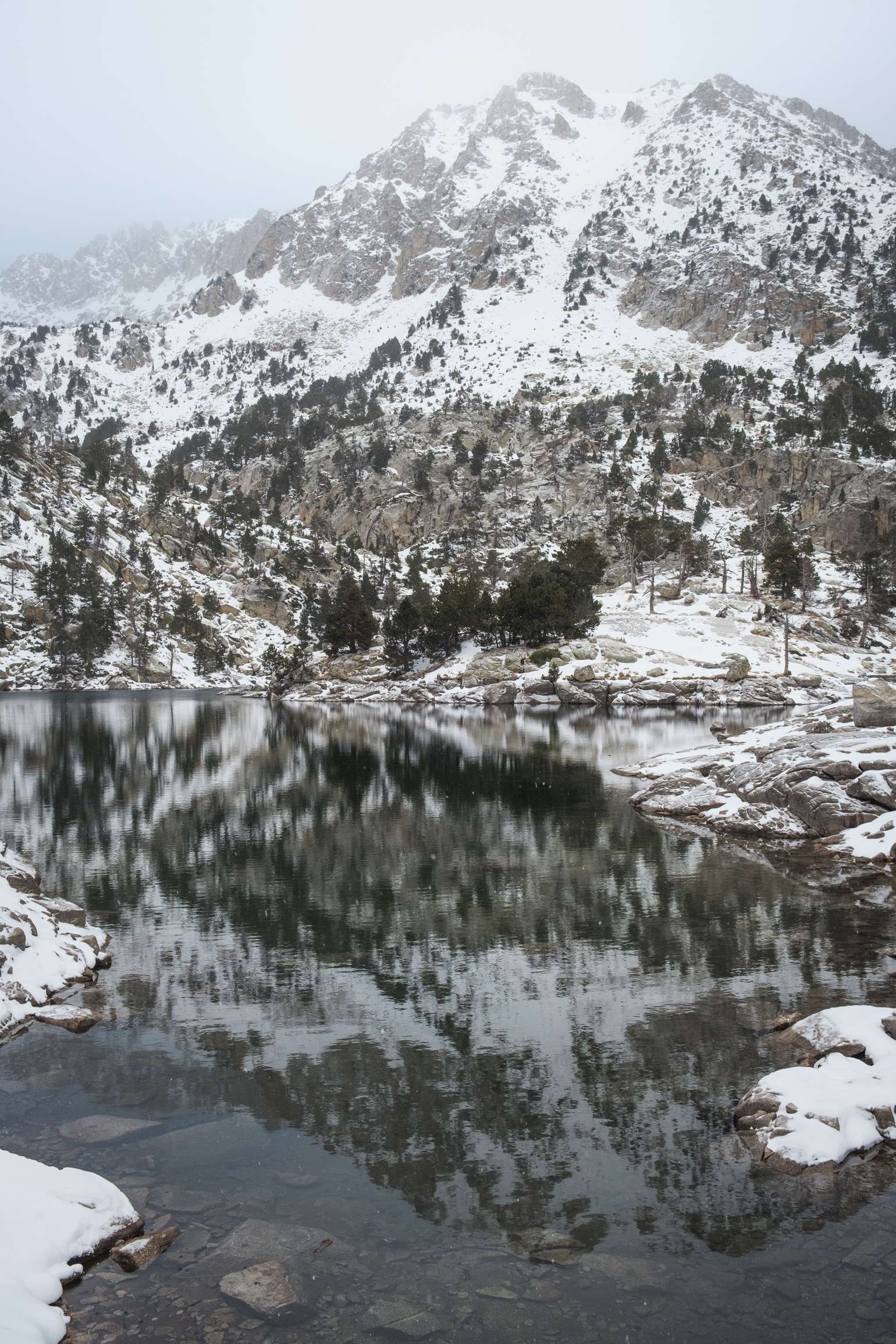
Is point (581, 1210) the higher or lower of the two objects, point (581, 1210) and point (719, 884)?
the higher

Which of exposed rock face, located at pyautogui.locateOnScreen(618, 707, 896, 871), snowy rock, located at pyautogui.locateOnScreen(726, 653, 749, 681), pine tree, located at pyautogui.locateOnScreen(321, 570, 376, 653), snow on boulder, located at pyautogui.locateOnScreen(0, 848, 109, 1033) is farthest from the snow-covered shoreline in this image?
pine tree, located at pyautogui.locateOnScreen(321, 570, 376, 653)

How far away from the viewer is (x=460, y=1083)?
10742 millimetres

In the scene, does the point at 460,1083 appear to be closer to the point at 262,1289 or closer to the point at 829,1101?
the point at 262,1289

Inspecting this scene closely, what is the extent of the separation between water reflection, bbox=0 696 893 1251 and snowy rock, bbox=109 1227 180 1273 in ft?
6.94

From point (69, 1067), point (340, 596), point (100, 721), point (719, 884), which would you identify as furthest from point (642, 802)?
point (340, 596)

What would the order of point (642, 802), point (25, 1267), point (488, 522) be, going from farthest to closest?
point (488, 522) < point (642, 802) < point (25, 1267)

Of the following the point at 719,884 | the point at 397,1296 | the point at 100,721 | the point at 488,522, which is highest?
the point at 488,522

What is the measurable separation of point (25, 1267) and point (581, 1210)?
17.2 feet

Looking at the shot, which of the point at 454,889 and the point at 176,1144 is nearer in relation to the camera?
the point at 176,1144

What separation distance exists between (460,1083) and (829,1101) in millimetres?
4643

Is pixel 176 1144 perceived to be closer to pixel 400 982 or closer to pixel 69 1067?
pixel 69 1067

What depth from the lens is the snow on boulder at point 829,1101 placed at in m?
8.90

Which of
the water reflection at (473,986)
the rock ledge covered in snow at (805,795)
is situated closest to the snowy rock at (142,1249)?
the water reflection at (473,986)

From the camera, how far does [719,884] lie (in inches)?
797
